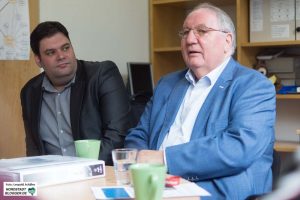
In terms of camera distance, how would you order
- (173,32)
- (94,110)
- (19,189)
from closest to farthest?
1. (19,189)
2. (94,110)
3. (173,32)

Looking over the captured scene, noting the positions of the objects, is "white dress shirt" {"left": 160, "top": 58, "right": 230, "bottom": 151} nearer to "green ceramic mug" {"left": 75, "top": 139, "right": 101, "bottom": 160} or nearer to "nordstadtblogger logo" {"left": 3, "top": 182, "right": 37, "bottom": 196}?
"green ceramic mug" {"left": 75, "top": 139, "right": 101, "bottom": 160}

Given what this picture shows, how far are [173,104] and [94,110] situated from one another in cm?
42

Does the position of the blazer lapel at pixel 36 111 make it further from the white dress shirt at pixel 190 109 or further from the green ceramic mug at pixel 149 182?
the green ceramic mug at pixel 149 182

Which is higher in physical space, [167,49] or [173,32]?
[173,32]

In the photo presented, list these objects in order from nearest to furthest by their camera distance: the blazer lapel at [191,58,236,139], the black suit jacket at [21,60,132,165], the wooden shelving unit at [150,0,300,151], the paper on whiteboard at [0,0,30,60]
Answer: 1. the blazer lapel at [191,58,236,139]
2. the black suit jacket at [21,60,132,165]
3. the paper on whiteboard at [0,0,30,60]
4. the wooden shelving unit at [150,0,300,151]

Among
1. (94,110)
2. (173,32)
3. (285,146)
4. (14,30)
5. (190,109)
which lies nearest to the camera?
(190,109)

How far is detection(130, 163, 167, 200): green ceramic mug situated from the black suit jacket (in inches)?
43.2

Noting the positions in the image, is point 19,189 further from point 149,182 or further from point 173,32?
point 173,32

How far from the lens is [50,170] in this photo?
1.08m

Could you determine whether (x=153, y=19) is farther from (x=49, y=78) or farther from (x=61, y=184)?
(x=61, y=184)

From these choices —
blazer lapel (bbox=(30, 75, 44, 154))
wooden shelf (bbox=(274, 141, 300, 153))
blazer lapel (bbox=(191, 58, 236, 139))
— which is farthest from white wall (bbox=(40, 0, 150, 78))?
blazer lapel (bbox=(191, 58, 236, 139))

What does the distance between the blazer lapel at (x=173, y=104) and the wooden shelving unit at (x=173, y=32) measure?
1.23m

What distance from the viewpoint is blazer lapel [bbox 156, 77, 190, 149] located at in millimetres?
1747

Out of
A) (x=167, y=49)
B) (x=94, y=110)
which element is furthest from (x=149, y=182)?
(x=167, y=49)
